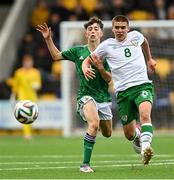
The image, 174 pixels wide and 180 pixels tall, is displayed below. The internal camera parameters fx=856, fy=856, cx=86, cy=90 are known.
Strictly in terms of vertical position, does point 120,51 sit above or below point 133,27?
below

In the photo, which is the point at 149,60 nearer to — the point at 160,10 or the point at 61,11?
the point at 160,10

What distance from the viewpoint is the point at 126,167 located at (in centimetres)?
1332

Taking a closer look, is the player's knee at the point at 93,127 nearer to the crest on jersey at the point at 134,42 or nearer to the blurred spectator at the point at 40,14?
the crest on jersey at the point at 134,42

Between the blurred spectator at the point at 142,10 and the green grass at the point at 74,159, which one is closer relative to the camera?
the green grass at the point at 74,159

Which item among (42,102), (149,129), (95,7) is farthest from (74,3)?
(149,129)

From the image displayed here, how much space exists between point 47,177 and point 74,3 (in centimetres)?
1748

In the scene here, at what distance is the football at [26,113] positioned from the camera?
14203 millimetres

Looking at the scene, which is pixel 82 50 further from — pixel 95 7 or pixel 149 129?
pixel 95 7

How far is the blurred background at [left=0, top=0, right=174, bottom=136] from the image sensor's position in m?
23.7

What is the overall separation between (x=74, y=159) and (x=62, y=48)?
9221 millimetres

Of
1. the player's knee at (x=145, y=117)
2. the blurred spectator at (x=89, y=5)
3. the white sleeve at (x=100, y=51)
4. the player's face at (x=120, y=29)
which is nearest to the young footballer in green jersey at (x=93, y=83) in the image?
the white sleeve at (x=100, y=51)

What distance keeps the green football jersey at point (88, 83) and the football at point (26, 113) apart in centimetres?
111

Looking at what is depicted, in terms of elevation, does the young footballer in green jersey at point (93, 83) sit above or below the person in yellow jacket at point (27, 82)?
below

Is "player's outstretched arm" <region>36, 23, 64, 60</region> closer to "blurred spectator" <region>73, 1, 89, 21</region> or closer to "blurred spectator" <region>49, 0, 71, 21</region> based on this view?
"blurred spectator" <region>73, 1, 89, 21</region>
